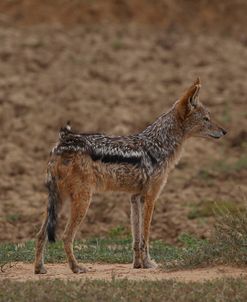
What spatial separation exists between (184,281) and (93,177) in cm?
184

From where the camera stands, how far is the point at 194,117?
1343 centimetres

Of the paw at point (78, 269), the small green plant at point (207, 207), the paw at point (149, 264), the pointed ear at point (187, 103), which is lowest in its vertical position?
the small green plant at point (207, 207)

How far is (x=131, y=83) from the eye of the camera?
2367cm

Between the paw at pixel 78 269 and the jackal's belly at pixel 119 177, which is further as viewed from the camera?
the jackal's belly at pixel 119 177

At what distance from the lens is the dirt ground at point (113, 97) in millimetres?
17453

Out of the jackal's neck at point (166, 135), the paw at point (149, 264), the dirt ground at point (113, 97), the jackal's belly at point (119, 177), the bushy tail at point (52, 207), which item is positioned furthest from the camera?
the dirt ground at point (113, 97)

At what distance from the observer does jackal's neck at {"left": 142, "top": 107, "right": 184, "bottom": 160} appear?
42.5 feet

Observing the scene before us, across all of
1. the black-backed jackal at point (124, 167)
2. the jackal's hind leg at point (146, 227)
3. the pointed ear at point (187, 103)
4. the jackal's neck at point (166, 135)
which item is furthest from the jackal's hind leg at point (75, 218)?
the pointed ear at point (187, 103)

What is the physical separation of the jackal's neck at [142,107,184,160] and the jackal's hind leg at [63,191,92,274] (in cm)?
146

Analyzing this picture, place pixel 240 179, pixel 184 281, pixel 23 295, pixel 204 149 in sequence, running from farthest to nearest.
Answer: pixel 204 149
pixel 240 179
pixel 184 281
pixel 23 295

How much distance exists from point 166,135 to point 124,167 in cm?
109

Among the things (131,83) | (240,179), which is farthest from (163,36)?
(240,179)

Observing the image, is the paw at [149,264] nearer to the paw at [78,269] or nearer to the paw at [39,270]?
the paw at [78,269]

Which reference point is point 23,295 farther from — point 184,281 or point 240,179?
point 240,179
